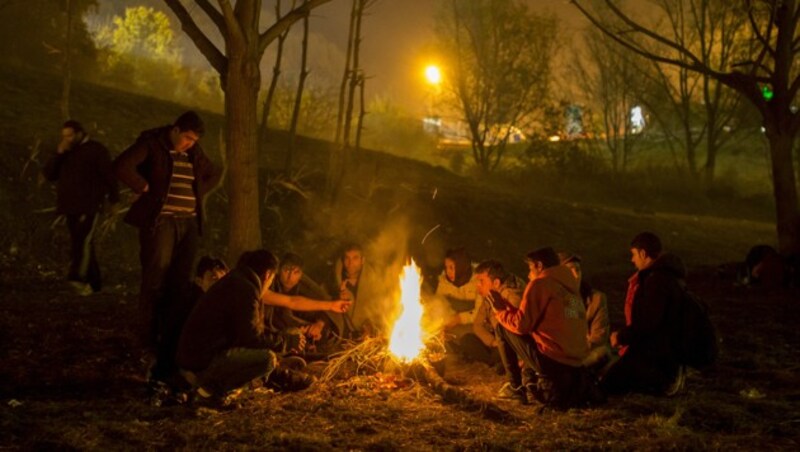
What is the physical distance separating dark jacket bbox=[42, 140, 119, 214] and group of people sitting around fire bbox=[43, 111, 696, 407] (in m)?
2.25

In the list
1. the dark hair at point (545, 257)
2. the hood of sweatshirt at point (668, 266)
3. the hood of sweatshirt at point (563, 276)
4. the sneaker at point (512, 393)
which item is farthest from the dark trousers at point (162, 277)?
the hood of sweatshirt at point (668, 266)

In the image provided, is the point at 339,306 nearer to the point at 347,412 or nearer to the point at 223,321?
the point at 347,412

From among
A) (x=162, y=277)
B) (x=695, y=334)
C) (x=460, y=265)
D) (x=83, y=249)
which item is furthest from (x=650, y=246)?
(x=83, y=249)

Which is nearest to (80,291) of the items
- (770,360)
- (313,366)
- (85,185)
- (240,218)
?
(85,185)

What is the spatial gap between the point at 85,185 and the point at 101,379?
276cm

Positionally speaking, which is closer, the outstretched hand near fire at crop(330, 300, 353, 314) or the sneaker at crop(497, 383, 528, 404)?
the sneaker at crop(497, 383, 528, 404)

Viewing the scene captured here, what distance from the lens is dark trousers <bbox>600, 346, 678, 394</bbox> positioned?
19.9ft

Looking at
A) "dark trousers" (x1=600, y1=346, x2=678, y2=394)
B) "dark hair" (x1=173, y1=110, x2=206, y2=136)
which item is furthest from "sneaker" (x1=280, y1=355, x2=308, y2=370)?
"dark trousers" (x1=600, y1=346, x2=678, y2=394)

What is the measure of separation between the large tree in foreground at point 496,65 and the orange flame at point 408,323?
26.5 meters

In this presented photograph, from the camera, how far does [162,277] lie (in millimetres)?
6254

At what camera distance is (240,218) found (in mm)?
7719

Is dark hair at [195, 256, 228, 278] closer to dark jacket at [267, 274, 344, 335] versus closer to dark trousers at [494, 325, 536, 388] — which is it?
dark jacket at [267, 274, 344, 335]

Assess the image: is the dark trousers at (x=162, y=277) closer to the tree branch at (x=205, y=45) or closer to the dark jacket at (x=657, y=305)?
the tree branch at (x=205, y=45)

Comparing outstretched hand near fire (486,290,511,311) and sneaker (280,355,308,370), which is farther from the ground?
outstretched hand near fire (486,290,511,311)
